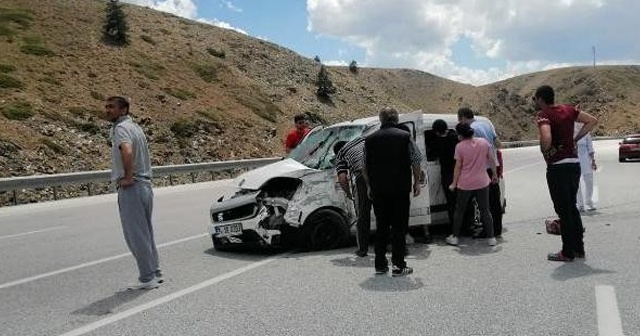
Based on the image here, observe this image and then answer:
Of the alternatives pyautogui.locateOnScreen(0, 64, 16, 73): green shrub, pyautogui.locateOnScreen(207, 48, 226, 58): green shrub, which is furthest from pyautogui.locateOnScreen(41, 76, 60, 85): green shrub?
pyautogui.locateOnScreen(207, 48, 226, 58): green shrub

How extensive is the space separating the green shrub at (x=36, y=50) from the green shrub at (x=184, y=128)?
433 inches

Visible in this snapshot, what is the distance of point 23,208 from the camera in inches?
680

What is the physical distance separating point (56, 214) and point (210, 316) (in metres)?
11.0

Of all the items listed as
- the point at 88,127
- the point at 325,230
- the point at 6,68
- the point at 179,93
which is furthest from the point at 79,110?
the point at 325,230

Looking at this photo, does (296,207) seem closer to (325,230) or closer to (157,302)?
(325,230)

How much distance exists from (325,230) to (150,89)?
37.1 metres

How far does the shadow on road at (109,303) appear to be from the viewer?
19.3ft

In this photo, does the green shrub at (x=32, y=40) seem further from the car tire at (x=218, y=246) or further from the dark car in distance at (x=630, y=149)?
the car tire at (x=218, y=246)

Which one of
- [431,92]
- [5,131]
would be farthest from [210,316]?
[431,92]

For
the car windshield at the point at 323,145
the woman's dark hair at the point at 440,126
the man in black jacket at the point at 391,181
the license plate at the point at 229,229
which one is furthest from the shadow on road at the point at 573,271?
the license plate at the point at 229,229

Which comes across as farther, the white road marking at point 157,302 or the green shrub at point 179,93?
the green shrub at point 179,93

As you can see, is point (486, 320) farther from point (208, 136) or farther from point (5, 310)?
point (208, 136)

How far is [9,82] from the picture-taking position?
1396 inches

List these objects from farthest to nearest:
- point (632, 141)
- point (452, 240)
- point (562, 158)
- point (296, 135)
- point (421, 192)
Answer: point (632, 141), point (296, 135), point (421, 192), point (452, 240), point (562, 158)
